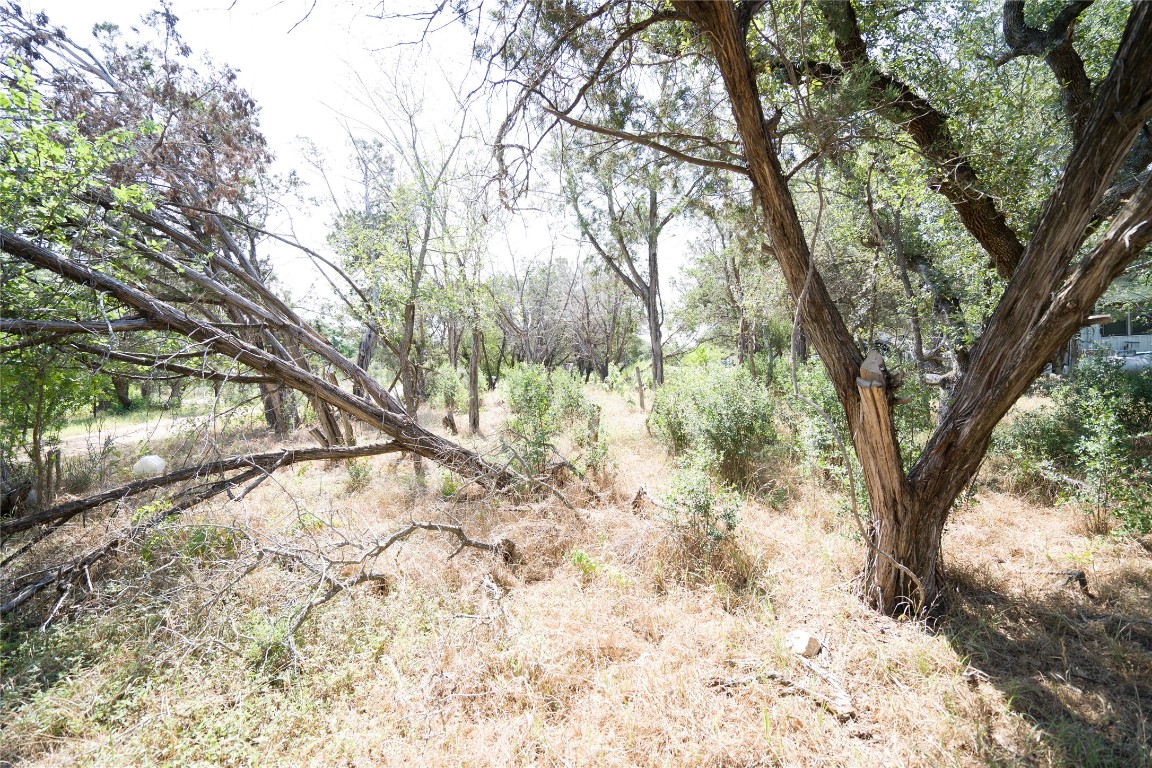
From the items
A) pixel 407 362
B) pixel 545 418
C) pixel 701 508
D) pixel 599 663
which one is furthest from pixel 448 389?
pixel 599 663

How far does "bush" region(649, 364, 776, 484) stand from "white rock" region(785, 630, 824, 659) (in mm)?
2348

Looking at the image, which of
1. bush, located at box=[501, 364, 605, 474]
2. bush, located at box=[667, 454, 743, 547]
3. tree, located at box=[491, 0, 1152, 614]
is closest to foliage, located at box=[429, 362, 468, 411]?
bush, located at box=[501, 364, 605, 474]

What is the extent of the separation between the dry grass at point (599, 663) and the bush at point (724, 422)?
1.88 meters

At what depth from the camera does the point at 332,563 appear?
Answer: 3.19 m

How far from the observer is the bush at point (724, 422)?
5.85 m

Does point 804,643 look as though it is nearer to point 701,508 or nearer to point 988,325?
point 701,508

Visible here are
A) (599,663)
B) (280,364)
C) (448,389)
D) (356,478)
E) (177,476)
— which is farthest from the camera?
(448,389)

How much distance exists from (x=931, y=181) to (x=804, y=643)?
157 inches

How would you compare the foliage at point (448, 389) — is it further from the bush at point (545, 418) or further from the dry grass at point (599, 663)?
the dry grass at point (599, 663)

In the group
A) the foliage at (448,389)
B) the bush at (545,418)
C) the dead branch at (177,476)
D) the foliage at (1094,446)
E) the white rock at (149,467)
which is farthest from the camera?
the foliage at (448,389)

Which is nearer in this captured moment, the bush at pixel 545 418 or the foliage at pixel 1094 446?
the foliage at pixel 1094 446

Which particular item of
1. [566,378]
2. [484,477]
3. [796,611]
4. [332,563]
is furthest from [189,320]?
[566,378]

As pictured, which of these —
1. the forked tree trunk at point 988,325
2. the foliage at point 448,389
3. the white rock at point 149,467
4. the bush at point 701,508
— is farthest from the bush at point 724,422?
the white rock at point 149,467

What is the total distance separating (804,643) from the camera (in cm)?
262
